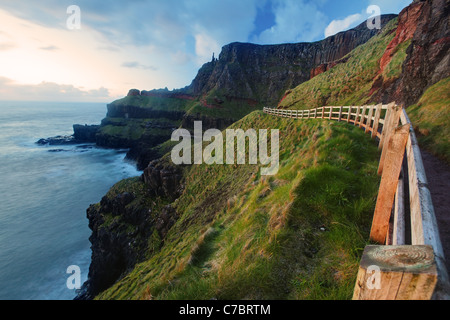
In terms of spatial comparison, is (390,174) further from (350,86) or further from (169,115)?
(169,115)

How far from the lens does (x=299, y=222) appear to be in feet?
14.4

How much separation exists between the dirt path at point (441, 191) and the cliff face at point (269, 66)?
96.5 meters

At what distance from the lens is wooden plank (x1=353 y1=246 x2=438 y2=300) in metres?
1.10

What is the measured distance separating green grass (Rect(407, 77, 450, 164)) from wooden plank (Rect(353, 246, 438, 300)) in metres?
7.96

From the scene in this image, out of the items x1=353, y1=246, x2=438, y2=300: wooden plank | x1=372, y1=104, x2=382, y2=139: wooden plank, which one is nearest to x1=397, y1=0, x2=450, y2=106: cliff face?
x1=372, y1=104, x2=382, y2=139: wooden plank

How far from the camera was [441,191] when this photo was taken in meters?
4.63

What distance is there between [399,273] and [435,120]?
12276mm

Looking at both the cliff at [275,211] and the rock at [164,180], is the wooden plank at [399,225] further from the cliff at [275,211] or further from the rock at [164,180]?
the rock at [164,180]

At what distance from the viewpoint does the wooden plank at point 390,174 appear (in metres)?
2.78

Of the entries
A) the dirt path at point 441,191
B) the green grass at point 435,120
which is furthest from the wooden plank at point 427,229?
the green grass at point 435,120

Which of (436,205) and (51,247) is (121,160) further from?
(436,205)

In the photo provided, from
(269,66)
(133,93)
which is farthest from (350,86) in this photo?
(133,93)

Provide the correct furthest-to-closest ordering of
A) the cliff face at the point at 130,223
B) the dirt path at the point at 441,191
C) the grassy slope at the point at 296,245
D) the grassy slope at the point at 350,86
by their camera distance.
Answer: the grassy slope at the point at 350,86 < the cliff face at the point at 130,223 < the grassy slope at the point at 296,245 < the dirt path at the point at 441,191

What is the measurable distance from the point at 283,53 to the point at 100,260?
118955mm
